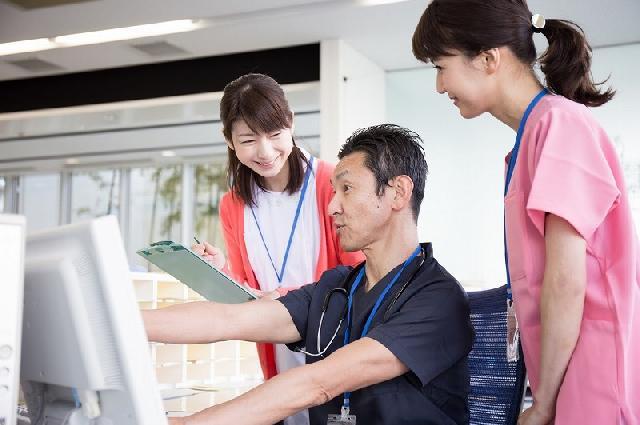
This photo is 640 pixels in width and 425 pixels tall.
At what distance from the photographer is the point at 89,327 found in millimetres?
825

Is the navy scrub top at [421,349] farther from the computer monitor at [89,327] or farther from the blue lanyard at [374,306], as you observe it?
the computer monitor at [89,327]

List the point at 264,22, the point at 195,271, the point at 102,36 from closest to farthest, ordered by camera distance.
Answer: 1. the point at 195,271
2. the point at 264,22
3. the point at 102,36

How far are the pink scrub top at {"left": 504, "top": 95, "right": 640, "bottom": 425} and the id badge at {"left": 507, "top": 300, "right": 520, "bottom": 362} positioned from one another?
121mm

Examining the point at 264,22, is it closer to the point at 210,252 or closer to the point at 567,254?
the point at 210,252

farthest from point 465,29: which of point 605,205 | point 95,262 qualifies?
point 95,262

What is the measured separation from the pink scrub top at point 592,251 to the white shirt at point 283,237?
107 centimetres

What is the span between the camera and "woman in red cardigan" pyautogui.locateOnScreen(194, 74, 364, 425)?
2230 millimetres

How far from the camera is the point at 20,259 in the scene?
0.83m

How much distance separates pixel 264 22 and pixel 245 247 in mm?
3977

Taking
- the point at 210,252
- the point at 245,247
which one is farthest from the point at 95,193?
the point at 210,252

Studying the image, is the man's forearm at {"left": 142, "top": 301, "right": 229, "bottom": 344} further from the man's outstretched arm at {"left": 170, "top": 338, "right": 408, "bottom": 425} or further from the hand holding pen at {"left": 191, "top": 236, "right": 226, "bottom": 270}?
the hand holding pen at {"left": 191, "top": 236, "right": 226, "bottom": 270}

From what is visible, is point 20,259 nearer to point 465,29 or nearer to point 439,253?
point 465,29

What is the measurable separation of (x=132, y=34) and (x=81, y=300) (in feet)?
19.1

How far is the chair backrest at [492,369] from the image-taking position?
1.50 m
